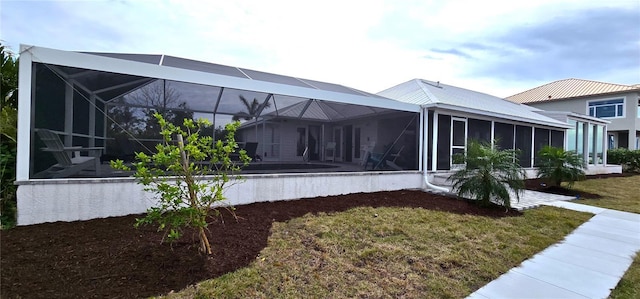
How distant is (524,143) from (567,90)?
1877cm

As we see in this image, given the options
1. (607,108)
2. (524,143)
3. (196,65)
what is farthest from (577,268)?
(607,108)

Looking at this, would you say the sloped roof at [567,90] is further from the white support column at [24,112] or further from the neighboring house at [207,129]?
the white support column at [24,112]

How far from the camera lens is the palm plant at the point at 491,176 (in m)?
6.42

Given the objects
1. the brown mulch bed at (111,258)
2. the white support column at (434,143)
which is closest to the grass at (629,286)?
the brown mulch bed at (111,258)

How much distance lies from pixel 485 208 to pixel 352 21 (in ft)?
20.1

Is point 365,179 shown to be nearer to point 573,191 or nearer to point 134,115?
point 134,115

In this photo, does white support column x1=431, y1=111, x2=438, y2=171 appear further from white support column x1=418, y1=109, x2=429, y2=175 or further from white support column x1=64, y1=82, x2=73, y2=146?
white support column x1=64, y1=82, x2=73, y2=146

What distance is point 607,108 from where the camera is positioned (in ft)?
73.0

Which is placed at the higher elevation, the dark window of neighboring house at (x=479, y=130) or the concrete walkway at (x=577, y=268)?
the dark window of neighboring house at (x=479, y=130)

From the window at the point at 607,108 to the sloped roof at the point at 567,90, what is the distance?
892 millimetres

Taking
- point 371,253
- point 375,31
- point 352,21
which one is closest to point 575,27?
point 375,31

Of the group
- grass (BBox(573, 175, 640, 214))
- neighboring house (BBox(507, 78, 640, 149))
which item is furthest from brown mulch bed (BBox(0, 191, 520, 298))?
neighboring house (BBox(507, 78, 640, 149))

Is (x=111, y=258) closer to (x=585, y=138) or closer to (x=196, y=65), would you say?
(x=196, y=65)

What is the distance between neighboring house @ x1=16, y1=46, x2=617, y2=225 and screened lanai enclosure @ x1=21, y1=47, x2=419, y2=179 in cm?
2
